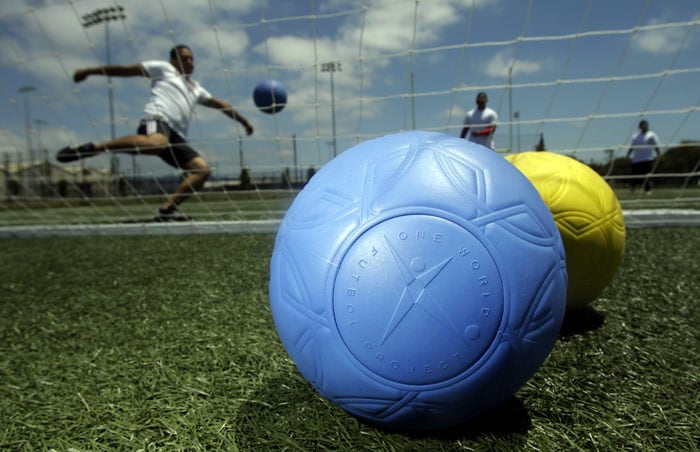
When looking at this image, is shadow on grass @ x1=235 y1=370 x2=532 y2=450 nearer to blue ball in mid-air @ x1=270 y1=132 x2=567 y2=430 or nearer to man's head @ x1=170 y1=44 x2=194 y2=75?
blue ball in mid-air @ x1=270 y1=132 x2=567 y2=430

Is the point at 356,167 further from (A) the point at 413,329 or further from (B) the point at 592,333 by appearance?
(B) the point at 592,333

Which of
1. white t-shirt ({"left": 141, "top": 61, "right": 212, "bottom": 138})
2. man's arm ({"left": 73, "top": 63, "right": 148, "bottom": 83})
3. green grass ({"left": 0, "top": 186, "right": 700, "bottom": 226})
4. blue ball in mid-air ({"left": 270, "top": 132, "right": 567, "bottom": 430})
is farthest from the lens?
green grass ({"left": 0, "top": 186, "right": 700, "bottom": 226})

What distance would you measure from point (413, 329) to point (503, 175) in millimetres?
671

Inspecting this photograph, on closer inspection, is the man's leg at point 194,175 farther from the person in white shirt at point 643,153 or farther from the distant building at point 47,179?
the person in white shirt at point 643,153

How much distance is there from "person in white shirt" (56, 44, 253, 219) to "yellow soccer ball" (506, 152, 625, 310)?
4343 mm

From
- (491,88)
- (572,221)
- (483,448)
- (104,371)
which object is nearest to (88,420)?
(104,371)

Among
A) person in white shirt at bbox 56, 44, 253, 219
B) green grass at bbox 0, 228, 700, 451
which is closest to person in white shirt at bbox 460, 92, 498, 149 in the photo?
person in white shirt at bbox 56, 44, 253, 219

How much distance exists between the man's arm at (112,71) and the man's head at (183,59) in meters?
0.48

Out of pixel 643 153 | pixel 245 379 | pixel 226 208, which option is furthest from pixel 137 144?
pixel 643 153

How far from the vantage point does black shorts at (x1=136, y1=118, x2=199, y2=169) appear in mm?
6070

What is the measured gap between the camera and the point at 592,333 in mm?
2443

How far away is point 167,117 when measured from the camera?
612 centimetres

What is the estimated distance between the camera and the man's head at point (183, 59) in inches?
239

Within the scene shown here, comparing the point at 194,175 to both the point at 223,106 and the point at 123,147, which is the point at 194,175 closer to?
the point at 123,147
